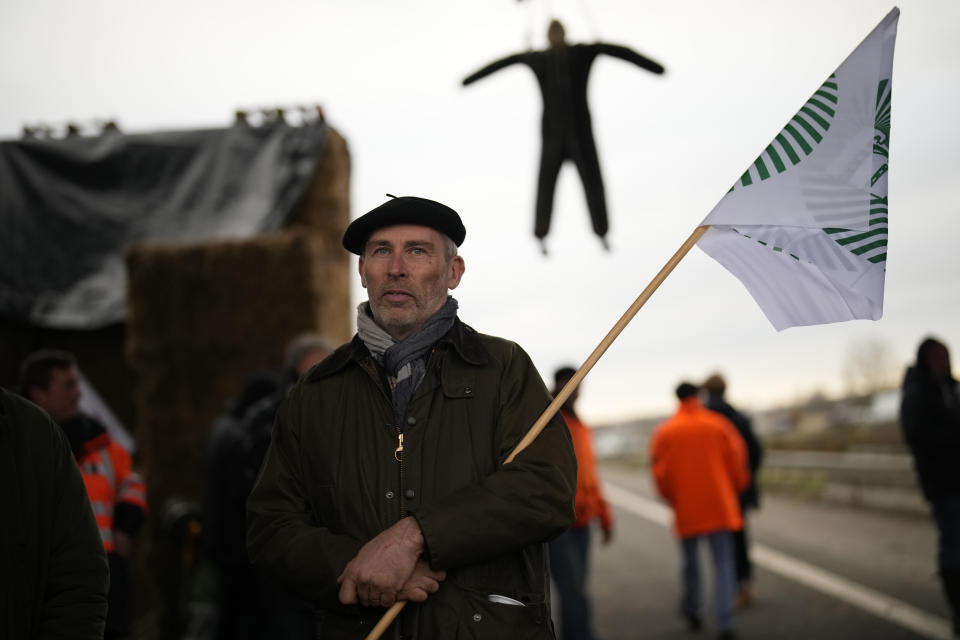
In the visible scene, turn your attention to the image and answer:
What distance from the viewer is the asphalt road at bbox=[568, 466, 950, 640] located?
7.12 meters

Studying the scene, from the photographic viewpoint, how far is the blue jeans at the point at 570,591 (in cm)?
621

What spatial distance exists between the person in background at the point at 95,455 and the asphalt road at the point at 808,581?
429cm

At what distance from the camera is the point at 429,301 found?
273 centimetres

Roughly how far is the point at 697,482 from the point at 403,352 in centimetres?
566

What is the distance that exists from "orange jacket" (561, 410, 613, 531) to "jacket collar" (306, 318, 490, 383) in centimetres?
386

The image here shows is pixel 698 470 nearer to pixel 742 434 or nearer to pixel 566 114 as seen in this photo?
pixel 742 434

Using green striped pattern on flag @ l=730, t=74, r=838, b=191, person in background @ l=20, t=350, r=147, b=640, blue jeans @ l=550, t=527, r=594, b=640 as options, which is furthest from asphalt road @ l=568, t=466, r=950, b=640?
green striped pattern on flag @ l=730, t=74, r=838, b=191

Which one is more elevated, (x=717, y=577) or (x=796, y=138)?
(x=796, y=138)

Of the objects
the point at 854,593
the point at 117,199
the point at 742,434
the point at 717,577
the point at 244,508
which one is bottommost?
the point at 854,593

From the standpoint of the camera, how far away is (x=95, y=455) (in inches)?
168

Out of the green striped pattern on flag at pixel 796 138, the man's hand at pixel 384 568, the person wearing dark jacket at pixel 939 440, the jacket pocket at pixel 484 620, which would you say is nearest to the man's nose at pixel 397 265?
the man's hand at pixel 384 568

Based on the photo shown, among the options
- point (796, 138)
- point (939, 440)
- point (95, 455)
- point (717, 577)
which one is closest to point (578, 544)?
point (717, 577)

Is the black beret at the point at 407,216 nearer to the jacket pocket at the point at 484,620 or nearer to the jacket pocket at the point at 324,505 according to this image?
the jacket pocket at the point at 324,505

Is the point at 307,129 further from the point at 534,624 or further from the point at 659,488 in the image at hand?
the point at 534,624
